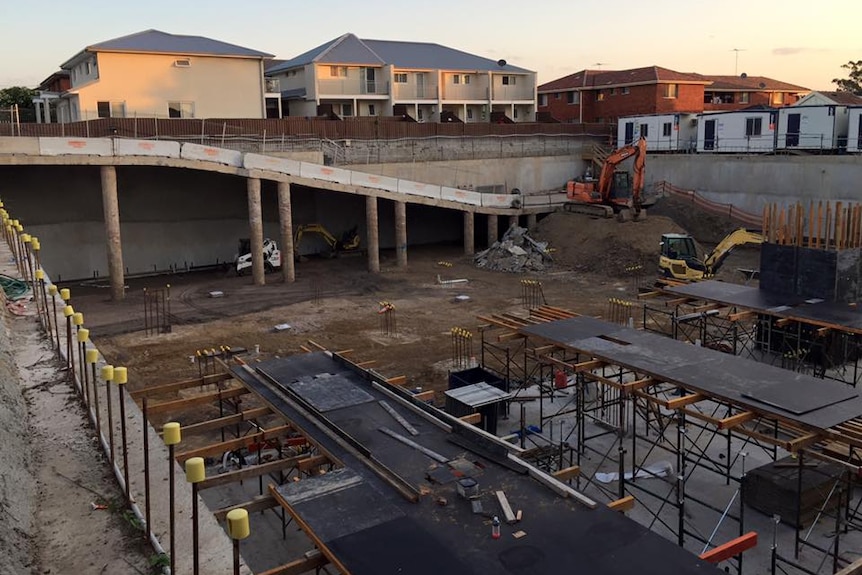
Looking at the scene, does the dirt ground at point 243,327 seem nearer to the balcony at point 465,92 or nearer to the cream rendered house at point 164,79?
the cream rendered house at point 164,79

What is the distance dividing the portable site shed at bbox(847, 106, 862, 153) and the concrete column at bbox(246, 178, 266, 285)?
96.4 ft

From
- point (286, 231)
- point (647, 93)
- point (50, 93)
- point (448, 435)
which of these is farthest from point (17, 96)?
point (448, 435)

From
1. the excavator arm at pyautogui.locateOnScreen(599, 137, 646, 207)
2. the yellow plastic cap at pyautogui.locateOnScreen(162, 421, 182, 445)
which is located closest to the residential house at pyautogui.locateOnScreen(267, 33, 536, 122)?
the excavator arm at pyautogui.locateOnScreen(599, 137, 646, 207)

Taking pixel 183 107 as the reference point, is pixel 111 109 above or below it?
below

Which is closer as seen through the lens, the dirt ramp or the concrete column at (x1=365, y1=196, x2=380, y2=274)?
the dirt ramp

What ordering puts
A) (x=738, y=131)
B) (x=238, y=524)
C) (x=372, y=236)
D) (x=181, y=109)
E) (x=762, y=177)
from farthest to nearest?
(x=181, y=109), (x=738, y=131), (x=762, y=177), (x=372, y=236), (x=238, y=524)

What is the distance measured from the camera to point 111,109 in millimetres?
42906

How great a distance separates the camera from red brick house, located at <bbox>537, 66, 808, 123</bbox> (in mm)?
59000

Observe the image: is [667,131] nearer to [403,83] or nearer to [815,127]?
[815,127]

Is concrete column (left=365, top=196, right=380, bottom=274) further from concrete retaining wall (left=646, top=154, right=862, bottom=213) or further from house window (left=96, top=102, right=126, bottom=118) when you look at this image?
concrete retaining wall (left=646, top=154, right=862, bottom=213)

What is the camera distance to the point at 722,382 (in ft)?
41.8

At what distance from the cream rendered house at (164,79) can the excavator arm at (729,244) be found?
29075mm

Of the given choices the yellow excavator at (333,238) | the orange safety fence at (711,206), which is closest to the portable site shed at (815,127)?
the orange safety fence at (711,206)

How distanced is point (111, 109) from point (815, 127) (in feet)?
127
